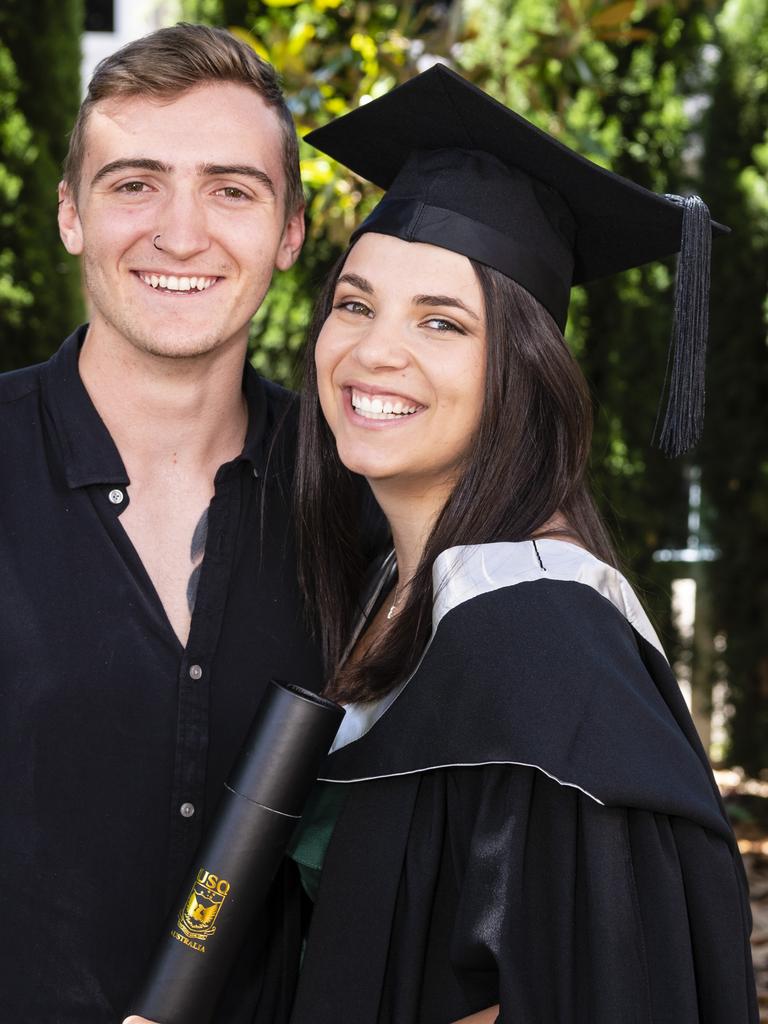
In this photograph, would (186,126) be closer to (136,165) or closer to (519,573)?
(136,165)

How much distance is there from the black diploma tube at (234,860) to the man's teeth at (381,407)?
1.75 feet

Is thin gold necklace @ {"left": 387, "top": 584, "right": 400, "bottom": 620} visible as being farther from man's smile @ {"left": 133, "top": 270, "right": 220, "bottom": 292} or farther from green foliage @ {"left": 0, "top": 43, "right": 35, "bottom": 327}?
green foliage @ {"left": 0, "top": 43, "right": 35, "bottom": 327}

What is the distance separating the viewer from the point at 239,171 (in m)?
2.63

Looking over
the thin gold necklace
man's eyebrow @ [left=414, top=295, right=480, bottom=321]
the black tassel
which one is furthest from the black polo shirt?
the black tassel

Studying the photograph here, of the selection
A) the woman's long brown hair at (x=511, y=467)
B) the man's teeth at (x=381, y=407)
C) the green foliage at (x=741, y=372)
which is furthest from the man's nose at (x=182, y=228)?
the green foliage at (x=741, y=372)

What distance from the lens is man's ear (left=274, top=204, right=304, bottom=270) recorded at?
2812 millimetres

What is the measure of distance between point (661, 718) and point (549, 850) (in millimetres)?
242

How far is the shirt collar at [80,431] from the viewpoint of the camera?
2.46 meters

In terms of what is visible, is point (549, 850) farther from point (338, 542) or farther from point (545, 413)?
point (338, 542)

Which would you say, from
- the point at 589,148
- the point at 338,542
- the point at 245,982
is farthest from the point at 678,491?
the point at 245,982

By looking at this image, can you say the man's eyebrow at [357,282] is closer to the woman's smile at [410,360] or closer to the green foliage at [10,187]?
the woman's smile at [410,360]

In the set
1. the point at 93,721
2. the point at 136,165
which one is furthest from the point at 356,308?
the point at 93,721

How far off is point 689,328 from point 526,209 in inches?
13.5

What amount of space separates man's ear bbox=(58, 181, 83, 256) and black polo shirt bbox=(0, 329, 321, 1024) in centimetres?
43
